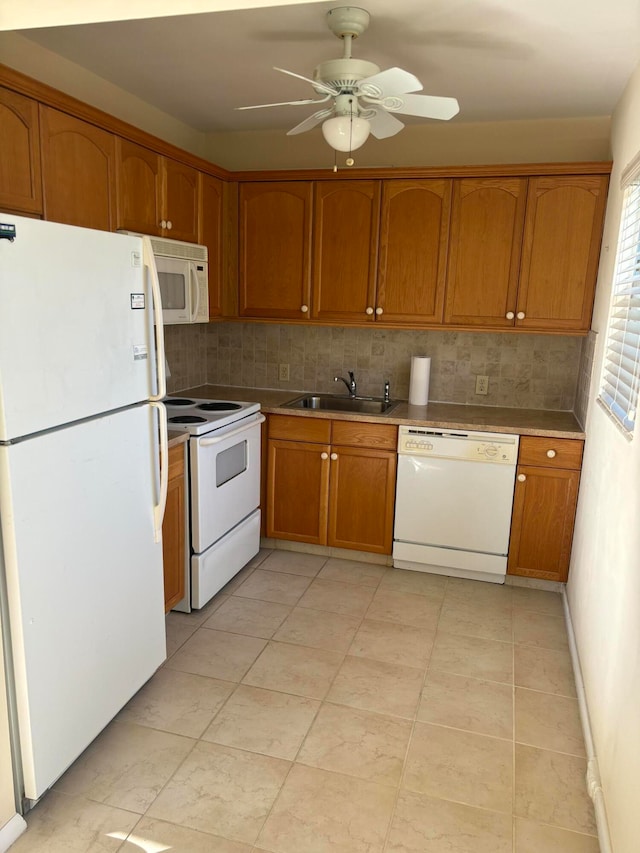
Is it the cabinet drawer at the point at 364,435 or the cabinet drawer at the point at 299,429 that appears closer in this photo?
the cabinet drawer at the point at 364,435

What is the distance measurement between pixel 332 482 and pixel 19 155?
224cm

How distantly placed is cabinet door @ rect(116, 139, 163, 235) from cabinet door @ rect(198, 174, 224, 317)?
468 mm

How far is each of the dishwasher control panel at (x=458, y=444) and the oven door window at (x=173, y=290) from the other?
4.54ft

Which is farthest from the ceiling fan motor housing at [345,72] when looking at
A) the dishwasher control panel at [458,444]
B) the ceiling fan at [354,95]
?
the dishwasher control panel at [458,444]

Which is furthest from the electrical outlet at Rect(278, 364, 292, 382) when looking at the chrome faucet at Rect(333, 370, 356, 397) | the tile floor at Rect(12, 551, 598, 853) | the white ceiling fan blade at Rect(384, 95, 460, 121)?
the white ceiling fan blade at Rect(384, 95, 460, 121)

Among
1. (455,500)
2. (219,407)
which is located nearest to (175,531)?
(219,407)

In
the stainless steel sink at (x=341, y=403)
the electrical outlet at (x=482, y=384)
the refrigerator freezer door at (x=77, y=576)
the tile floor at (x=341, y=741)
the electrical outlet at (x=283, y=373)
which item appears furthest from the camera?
the electrical outlet at (x=283, y=373)

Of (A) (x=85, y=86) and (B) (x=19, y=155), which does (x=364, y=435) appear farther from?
(A) (x=85, y=86)

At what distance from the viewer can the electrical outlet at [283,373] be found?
13.6 ft

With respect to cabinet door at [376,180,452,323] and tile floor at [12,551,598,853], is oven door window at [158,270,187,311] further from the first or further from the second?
tile floor at [12,551,598,853]

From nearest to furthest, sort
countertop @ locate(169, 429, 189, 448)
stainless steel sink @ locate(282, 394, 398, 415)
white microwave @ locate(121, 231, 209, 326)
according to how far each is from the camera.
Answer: countertop @ locate(169, 429, 189, 448)
white microwave @ locate(121, 231, 209, 326)
stainless steel sink @ locate(282, 394, 398, 415)

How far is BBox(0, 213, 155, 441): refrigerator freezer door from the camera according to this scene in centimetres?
157

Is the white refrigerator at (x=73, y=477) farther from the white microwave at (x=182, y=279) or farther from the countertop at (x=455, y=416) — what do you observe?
the countertop at (x=455, y=416)

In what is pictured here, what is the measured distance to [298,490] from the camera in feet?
12.0
